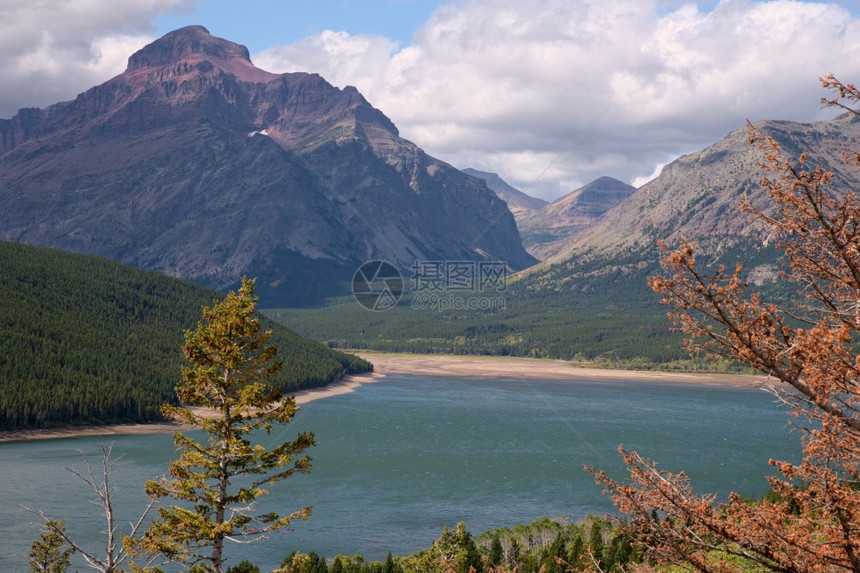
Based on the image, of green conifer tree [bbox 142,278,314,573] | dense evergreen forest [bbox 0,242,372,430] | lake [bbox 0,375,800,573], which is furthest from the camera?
dense evergreen forest [bbox 0,242,372,430]

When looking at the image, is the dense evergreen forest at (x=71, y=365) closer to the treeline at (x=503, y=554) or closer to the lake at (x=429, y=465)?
the lake at (x=429, y=465)

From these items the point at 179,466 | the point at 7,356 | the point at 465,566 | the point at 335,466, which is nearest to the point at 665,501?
the point at 179,466

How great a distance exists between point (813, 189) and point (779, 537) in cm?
553

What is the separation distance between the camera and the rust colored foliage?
1131 cm

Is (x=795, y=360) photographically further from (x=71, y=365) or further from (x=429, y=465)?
(x=71, y=365)

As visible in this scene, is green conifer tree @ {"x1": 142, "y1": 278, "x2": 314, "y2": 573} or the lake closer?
green conifer tree @ {"x1": 142, "y1": 278, "x2": 314, "y2": 573}

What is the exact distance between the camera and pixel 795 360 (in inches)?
452

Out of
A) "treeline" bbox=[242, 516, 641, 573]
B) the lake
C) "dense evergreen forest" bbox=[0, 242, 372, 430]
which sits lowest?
the lake

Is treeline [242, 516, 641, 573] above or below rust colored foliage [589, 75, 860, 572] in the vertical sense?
below

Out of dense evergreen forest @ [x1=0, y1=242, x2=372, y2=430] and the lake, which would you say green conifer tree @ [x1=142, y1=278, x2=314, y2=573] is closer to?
the lake

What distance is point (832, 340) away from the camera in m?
11.1

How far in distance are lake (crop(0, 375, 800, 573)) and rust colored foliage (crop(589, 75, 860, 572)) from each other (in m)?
42.8

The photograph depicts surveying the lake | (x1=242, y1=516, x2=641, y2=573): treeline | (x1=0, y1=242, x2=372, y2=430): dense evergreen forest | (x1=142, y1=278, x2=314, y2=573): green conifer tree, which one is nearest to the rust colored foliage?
(x1=142, y1=278, x2=314, y2=573): green conifer tree

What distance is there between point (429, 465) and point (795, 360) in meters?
102
